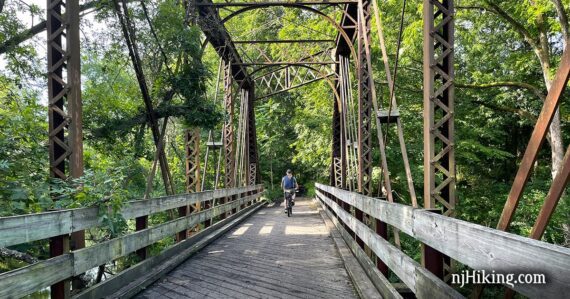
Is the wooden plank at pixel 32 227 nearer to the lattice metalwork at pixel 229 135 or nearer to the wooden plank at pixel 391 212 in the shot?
the wooden plank at pixel 391 212

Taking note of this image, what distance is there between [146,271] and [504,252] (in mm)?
4135

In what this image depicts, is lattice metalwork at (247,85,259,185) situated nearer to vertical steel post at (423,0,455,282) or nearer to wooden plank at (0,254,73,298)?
vertical steel post at (423,0,455,282)

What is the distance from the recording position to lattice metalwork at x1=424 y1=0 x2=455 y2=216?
4.43 metres

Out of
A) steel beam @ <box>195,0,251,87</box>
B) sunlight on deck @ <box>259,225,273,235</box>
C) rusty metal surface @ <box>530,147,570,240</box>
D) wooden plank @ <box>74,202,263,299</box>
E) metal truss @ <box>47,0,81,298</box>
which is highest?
steel beam @ <box>195,0,251,87</box>

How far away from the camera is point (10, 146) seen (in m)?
5.56

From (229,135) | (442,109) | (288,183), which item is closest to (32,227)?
(442,109)

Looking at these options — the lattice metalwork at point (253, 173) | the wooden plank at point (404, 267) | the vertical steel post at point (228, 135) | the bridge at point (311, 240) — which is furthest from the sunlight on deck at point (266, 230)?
the lattice metalwork at point (253, 173)

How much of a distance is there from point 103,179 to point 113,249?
30.2 inches

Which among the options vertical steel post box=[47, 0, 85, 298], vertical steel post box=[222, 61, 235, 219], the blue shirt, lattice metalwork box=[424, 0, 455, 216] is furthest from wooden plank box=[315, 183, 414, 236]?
vertical steel post box=[222, 61, 235, 219]

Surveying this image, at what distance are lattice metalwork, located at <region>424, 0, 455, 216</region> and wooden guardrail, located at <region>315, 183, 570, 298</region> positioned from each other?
2.35ft

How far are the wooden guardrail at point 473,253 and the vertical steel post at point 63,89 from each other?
3.48m

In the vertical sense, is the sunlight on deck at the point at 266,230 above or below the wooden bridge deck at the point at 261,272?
below

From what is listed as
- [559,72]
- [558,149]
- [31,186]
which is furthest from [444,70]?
[558,149]

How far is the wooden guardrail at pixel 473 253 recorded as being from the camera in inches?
Answer: 59.8
